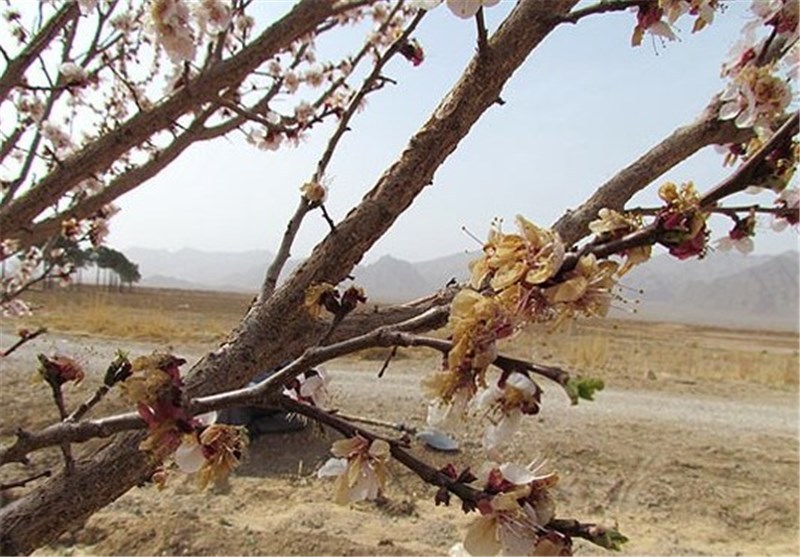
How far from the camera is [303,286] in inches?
46.0

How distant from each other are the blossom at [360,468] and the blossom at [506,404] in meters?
0.15

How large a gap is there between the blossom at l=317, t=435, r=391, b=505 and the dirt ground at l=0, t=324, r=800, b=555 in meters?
2.34

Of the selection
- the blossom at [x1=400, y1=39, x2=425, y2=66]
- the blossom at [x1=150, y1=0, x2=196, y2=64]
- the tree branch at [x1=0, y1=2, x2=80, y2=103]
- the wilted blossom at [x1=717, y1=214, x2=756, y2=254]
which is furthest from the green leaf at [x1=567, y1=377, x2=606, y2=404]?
the tree branch at [x1=0, y1=2, x2=80, y2=103]

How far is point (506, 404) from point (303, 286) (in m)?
0.54

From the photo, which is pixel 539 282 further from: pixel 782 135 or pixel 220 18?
pixel 220 18

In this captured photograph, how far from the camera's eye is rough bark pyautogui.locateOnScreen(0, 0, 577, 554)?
3.54ft

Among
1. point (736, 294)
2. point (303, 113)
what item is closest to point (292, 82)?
point (303, 113)

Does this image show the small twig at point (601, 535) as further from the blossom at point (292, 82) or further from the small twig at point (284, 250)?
the blossom at point (292, 82)

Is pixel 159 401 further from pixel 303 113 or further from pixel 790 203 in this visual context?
pixel 303 113

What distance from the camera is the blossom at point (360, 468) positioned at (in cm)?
85

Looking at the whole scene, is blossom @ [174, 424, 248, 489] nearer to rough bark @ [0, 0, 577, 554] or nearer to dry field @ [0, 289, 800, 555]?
rough bark @ [0, 0, 577, 554]

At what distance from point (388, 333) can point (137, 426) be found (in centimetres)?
34

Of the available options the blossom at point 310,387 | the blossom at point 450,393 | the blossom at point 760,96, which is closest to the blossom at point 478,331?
the blossom at point 450,393

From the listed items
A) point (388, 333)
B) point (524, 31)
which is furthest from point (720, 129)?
point (388, 333)
